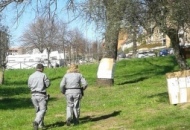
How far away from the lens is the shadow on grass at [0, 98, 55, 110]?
17609 mm

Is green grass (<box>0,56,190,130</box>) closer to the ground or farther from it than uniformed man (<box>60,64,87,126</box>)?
closer to the ground

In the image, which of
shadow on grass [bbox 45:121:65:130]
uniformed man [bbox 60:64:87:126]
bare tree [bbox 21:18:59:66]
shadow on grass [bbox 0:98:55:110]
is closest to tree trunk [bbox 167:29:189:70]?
uniformed man [bbox 60:64:87:126]

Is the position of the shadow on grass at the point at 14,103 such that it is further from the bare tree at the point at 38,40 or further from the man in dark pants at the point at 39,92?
the bare tree at the point at 38,40

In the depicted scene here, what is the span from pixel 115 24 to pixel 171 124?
297 centimetres

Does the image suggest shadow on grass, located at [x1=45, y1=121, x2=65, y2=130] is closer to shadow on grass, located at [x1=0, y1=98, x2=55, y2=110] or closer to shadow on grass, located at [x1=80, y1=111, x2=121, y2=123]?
shadow on grass, located at [x1=80, y1=111, x2=121, y2=123]

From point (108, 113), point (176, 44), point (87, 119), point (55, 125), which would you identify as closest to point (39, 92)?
point (55, 125)

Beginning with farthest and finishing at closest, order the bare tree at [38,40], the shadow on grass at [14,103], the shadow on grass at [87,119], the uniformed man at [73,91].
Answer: the bare tree at [38,40]
the shadow on grass at [14,103]
the shadow on grass at [87,119]
the uniformed man at [73,91]

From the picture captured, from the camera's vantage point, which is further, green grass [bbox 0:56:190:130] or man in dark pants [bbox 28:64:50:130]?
man in dark pants [bbox 28:64:50:130]

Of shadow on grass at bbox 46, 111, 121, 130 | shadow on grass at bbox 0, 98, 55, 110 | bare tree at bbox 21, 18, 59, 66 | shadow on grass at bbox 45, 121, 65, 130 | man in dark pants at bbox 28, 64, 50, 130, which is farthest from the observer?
bare tree at bbox 21, 18, 59, 66

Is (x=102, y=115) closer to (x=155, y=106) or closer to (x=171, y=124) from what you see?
(x=155, y=106)

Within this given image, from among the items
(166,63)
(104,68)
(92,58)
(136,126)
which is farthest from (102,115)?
(92,58)

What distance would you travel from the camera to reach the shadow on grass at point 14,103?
1761 centimetres

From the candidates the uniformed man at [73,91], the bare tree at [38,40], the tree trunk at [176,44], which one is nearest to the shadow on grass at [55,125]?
the uniformed man at [73,91]

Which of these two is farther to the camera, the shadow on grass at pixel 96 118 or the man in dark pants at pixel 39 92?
the shadow on grass at pixel 96 118
